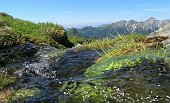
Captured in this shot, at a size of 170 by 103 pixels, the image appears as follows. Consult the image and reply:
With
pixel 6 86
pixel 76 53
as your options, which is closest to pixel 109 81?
pixel 6 86

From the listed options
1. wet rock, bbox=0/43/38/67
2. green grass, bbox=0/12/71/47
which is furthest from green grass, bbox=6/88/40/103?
green grass, bbox=0/12/71/47

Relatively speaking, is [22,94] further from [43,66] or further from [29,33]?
[29,33]

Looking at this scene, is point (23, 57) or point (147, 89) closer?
point (147, 89)

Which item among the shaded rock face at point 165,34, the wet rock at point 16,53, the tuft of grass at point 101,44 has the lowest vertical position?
the wet rock at point 16,53

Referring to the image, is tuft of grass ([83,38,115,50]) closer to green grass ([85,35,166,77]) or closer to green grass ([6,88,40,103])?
green grass ([85,35,166,77])

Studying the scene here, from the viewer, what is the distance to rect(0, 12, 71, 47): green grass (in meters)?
23.7

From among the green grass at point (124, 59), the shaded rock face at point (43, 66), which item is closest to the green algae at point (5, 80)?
the shaded rock face at point (43, 66)

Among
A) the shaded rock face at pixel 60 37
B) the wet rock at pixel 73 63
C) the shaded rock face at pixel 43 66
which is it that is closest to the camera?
the shaded rock face at pixel 43 66

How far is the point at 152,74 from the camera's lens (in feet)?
39.2

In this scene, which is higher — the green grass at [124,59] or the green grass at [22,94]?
the green grass at [124,59]

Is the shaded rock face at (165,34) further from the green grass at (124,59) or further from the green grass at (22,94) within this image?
the green grass at (22,94)

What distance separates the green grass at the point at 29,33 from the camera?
2370 centimetres

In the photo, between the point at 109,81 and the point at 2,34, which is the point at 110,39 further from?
the point at 109,81

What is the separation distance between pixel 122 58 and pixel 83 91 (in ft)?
13.2
